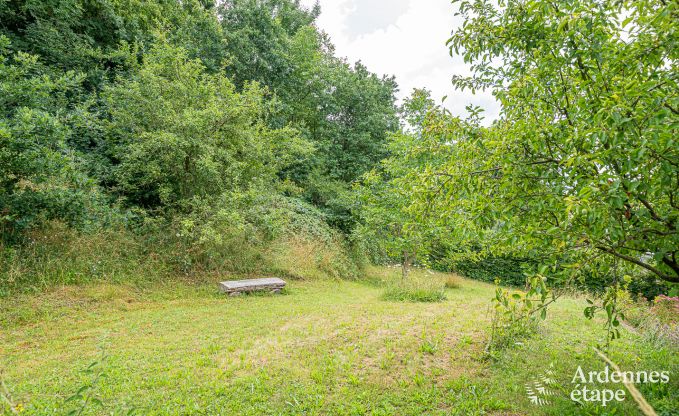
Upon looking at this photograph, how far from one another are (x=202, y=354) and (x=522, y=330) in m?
4.57

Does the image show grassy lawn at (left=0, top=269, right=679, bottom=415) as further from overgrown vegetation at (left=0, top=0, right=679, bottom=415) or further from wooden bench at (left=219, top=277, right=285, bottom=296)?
wooden bench at (left=219, top=277, right=285, bottom=296)

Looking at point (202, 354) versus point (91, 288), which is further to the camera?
point (91, 288)

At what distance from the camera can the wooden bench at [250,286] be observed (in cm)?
867

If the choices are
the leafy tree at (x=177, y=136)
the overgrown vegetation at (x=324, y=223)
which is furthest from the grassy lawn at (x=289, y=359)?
the leafy tree at (x=177, y=136)

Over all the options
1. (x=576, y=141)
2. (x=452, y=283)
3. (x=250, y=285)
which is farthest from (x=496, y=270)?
(x=576, y=141)

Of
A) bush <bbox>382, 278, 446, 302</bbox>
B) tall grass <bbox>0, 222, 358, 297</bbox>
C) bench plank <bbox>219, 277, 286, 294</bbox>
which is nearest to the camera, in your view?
tall grass <bbox>0, 222, 358, 297</bbox>

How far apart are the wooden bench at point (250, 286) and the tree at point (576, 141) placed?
6373 mm

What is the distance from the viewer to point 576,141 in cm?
261

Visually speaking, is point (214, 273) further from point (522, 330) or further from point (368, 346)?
point (522, 330)

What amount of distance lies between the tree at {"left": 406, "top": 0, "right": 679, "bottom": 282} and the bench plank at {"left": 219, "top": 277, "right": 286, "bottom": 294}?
6371 mm

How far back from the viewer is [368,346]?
195 inches

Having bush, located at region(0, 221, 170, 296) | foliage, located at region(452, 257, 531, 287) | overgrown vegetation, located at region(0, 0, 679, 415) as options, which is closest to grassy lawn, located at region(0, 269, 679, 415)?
overgrown vegetation, located at region(0, 0, 679, 415)

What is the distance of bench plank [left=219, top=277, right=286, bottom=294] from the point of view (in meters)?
8.66

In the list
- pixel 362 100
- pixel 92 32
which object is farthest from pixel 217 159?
pixel 362 100
